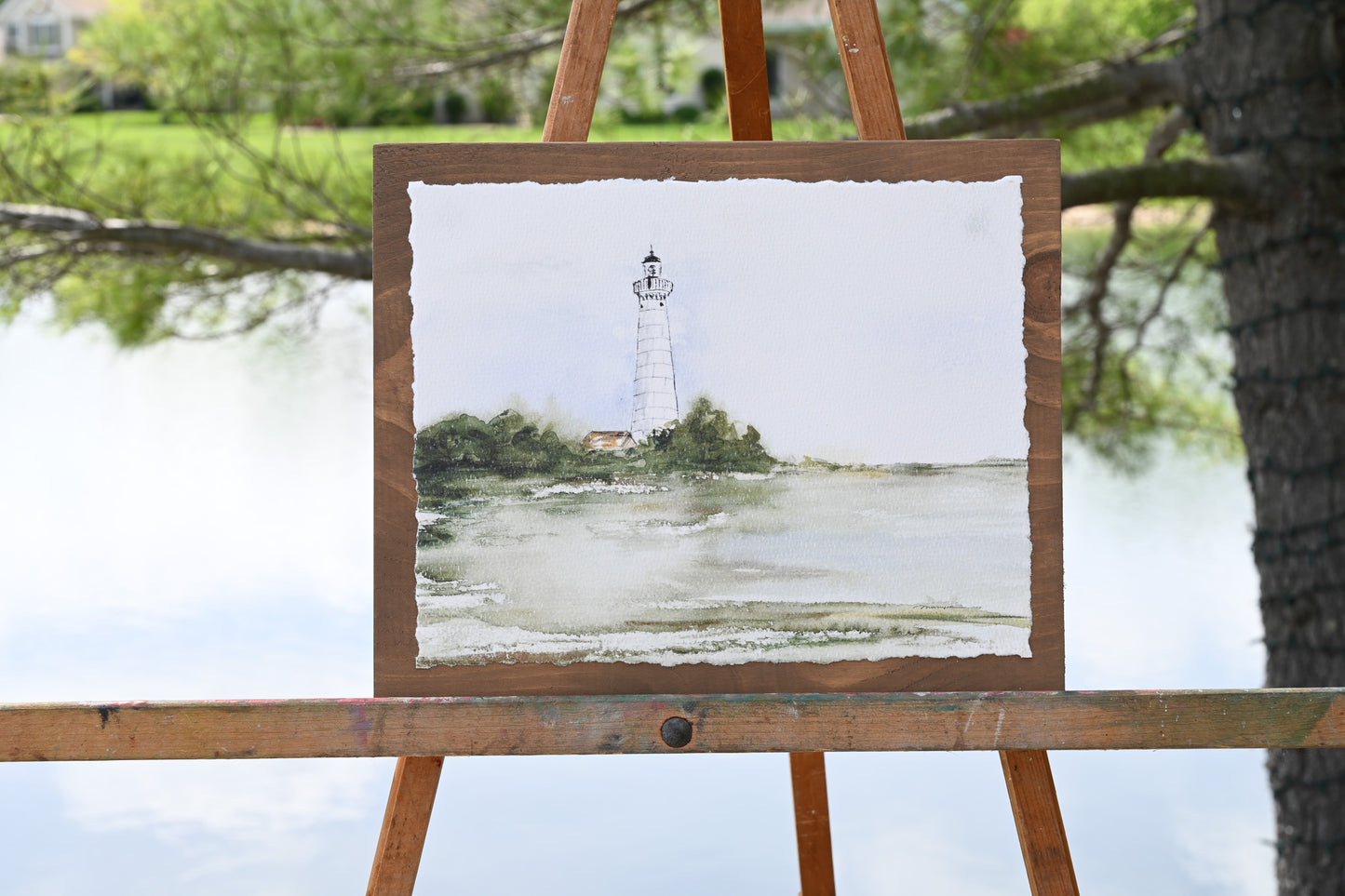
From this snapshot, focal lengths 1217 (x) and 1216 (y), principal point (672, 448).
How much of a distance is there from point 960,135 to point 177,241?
1026 mm

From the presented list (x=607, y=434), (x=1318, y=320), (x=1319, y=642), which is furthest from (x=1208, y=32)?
(x=607, y=434)

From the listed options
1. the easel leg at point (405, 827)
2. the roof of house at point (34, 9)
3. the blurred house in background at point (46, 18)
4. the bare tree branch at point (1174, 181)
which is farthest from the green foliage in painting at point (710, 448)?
the roof of house at point (34, 9)

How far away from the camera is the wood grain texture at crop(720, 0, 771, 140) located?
0.95m

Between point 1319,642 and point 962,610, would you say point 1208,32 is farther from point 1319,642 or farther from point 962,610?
point 962,610

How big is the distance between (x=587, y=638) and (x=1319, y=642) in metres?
1.13

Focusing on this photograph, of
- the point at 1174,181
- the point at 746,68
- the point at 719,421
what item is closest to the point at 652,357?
the point at 719,421

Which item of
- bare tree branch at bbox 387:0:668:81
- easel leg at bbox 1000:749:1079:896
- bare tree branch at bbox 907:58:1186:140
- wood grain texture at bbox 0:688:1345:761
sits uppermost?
bare tree branch at bbox 387:0:668:81

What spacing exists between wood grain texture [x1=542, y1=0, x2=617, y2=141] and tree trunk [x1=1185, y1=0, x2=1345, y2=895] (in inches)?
38.9

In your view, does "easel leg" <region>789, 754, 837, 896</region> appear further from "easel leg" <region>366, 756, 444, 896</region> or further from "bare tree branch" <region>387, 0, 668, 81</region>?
"bare tree branch" <region>387, 0, 668, 81</region>

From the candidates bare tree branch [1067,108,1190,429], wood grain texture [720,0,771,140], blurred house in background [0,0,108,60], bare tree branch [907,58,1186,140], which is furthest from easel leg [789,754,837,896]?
blurred house in background [0,0,108,60]

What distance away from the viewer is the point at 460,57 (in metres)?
1.89

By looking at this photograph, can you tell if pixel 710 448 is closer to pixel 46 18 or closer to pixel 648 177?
pixel 648 177

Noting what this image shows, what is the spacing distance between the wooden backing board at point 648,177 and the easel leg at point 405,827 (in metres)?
0.06

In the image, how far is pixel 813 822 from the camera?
43.6 inches
